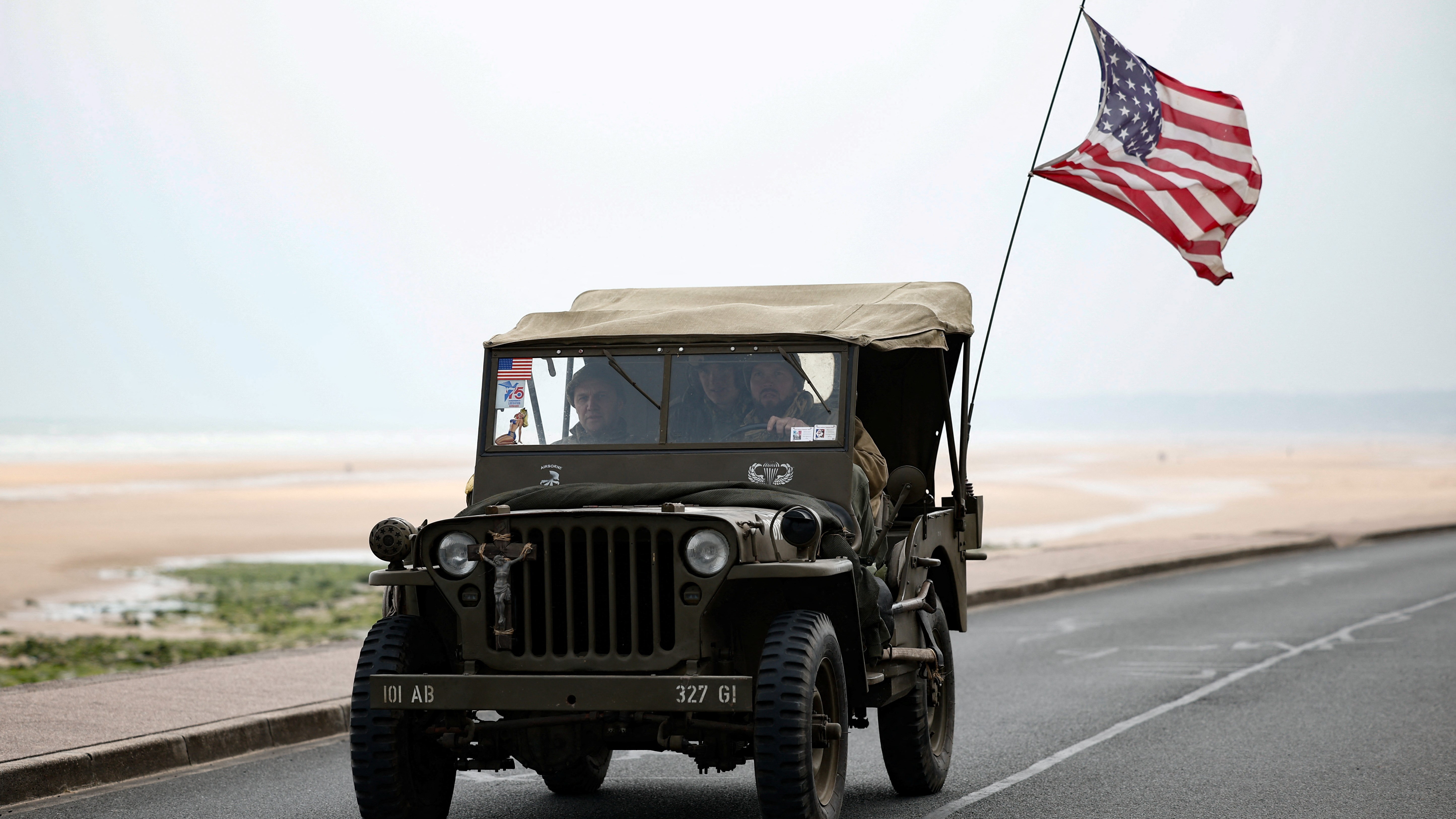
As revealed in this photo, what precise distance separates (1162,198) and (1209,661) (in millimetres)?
5072

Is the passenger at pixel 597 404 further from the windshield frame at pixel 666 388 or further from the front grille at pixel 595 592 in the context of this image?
the front grille at pixel 595 592

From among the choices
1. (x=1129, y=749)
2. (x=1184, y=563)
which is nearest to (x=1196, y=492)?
(x=1184, y=563)

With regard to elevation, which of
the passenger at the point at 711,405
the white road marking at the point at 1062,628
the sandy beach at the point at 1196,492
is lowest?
the sandy beach at the point at 1196,492

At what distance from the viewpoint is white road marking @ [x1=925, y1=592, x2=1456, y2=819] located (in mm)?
8023

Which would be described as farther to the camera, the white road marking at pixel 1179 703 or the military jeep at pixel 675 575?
the white road marking at pixel 1179 703

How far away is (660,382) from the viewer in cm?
754

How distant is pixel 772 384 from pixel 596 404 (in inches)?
34.5

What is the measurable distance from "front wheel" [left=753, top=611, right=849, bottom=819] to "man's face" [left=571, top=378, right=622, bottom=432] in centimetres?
179

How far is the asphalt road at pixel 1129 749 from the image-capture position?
777cm

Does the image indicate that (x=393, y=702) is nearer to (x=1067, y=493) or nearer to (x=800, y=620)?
(x=800, y=620)

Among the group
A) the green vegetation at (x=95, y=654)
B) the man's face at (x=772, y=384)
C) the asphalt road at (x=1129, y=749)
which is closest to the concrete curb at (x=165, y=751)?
the asphalt road at (x=1129, y=749)

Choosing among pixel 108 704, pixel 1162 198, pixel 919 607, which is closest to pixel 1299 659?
pixel 1162 198

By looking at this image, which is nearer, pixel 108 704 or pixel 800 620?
pixel 800 620

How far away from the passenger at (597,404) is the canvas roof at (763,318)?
6.8 inches
